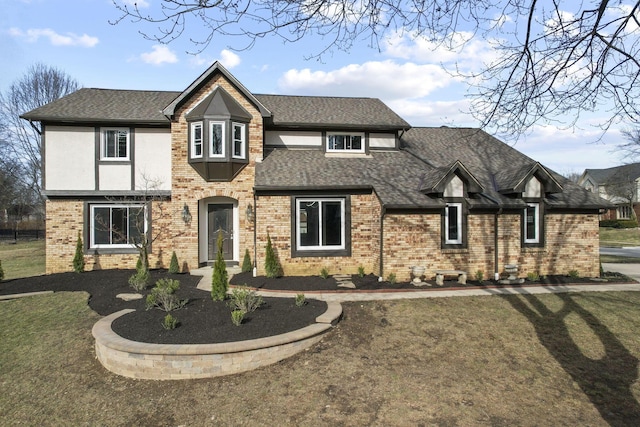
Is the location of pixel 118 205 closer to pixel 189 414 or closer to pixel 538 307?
pixel 189 414

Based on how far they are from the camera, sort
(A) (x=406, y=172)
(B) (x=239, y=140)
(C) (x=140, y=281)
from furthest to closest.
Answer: (A) (x=406, y=172), (B) (x=239, y=140), (C) (x=140, y=281)


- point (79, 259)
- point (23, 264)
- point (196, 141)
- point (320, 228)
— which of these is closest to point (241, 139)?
point (196, 141)

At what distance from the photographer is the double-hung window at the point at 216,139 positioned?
43.8 feet

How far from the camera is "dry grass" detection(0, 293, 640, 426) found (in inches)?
206

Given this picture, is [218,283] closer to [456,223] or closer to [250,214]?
[250,214]

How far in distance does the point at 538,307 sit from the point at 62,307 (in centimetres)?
1208

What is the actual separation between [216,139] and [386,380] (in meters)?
10.4

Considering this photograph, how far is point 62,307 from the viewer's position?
9703 millimetres

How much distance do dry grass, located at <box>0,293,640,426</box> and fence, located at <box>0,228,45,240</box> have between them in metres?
32.2

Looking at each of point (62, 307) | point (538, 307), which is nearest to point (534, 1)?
point (538, 307)

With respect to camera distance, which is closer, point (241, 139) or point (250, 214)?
point (250, 214)

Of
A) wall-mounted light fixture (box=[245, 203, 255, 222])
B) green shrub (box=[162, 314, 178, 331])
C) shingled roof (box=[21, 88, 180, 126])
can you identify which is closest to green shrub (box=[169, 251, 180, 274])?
wall-mounted light fixture (box=[245, 203, 255, 222])

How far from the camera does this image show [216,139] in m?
13.5

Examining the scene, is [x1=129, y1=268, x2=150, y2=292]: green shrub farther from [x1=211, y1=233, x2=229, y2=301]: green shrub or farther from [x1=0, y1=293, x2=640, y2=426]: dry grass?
[x1=211, y1=233, x2=229, y2=301]: green shrub
